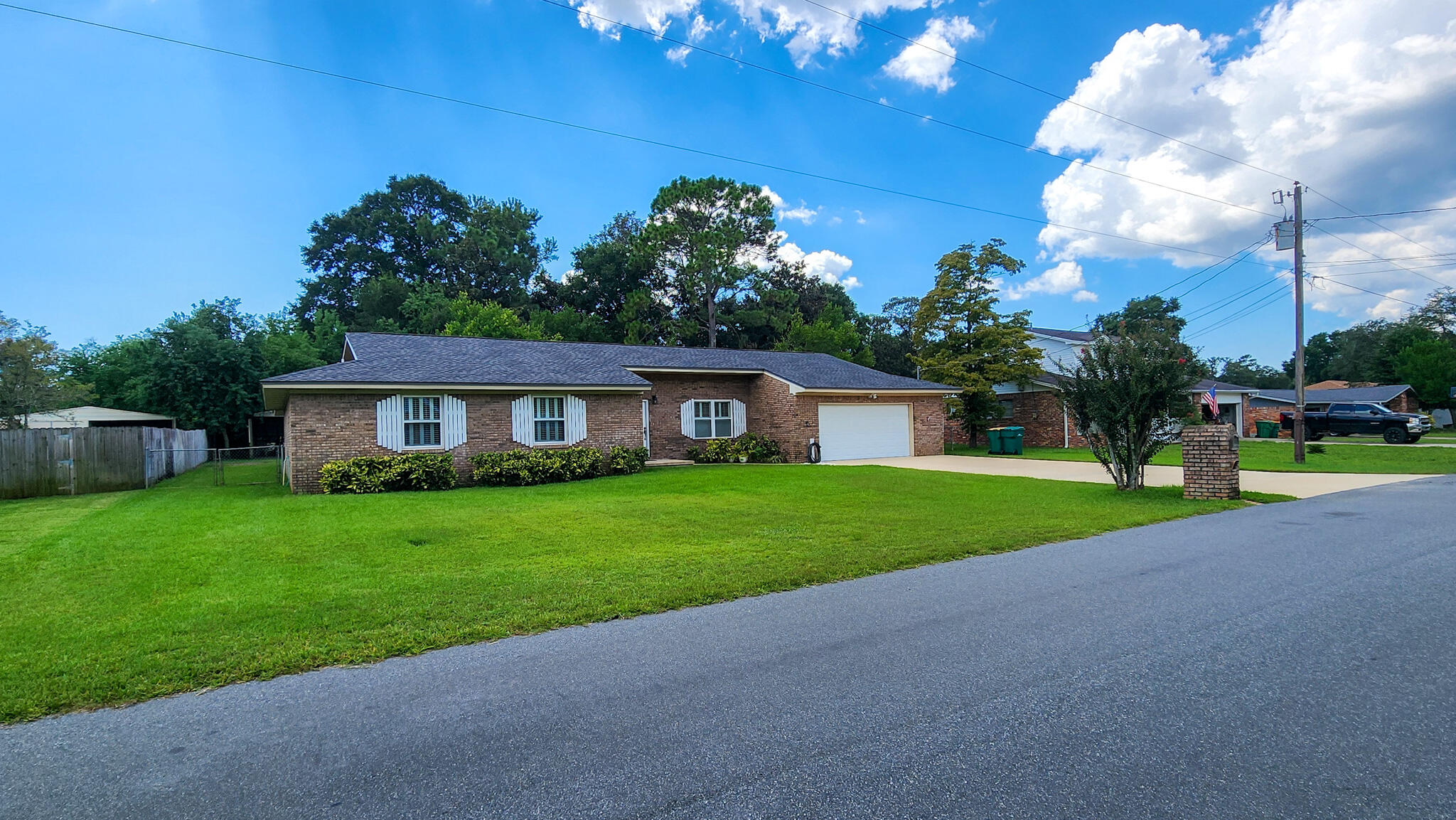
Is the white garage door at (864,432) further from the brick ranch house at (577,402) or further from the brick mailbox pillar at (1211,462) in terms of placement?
the brick mailbox pillar at (1211,462)

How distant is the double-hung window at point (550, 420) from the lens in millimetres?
16328

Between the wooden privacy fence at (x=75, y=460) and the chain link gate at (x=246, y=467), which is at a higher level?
the wooden privacy fence at (x=75, y=460)

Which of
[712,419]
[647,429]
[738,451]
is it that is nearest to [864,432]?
[738,451]

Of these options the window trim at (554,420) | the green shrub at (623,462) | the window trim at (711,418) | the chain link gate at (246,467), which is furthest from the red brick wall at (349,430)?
the window trim at (711,418)

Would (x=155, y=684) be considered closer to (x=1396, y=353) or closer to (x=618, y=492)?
(x=618, y=492)

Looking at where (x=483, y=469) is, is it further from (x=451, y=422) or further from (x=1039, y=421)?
(x=1039, y=421)

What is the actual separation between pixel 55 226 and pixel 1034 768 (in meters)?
23.8

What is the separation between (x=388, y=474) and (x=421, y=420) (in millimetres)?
1553

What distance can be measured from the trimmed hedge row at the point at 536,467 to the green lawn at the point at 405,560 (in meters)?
1.80

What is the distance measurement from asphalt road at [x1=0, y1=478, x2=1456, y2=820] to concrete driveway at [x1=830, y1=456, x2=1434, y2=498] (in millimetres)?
8787

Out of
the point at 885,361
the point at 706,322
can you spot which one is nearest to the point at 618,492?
the point at 706,322

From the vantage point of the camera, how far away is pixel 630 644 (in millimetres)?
4168

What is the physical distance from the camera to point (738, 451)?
19.8m

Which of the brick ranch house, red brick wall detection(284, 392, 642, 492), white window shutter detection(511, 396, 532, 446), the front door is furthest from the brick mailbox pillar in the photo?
red brick wall detection(284, 392, 642, 492)
